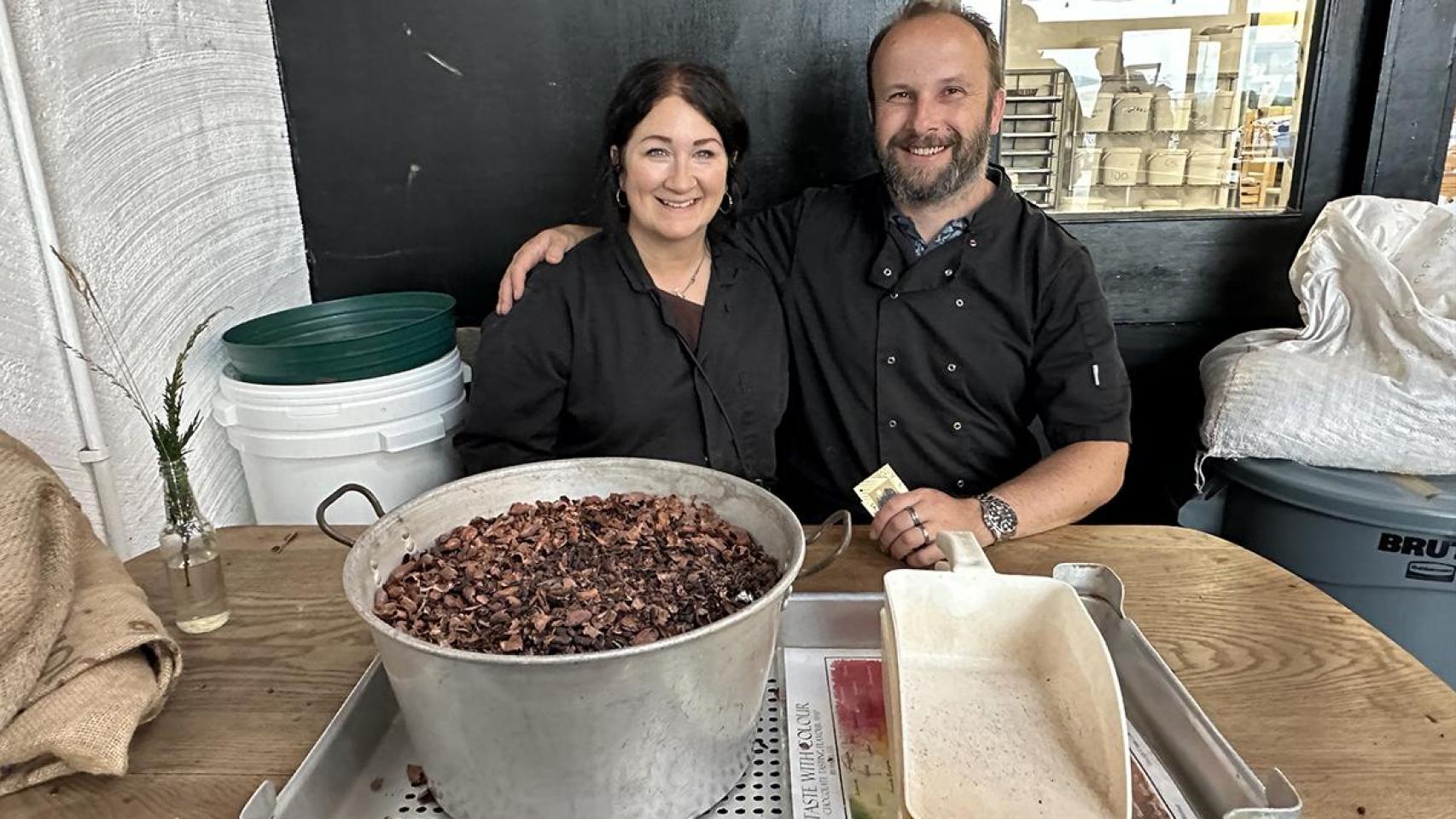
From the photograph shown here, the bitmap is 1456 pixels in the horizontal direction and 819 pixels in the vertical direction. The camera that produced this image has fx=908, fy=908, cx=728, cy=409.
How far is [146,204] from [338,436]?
0.50 meters

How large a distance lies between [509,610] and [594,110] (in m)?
1.54

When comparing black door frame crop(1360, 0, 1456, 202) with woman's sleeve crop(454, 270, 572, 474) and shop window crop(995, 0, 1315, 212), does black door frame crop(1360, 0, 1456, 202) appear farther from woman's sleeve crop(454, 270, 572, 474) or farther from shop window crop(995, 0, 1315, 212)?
woman's sleeve crop(454, 270, 572, 474)

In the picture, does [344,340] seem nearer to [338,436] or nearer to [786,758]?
[338,436]

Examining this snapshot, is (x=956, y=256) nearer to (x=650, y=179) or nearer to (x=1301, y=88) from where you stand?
(x=650, y=179)

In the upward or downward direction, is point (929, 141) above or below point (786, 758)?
above

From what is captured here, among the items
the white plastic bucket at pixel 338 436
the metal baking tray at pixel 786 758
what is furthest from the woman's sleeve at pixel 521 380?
the metal baking tray at pixel 786 758

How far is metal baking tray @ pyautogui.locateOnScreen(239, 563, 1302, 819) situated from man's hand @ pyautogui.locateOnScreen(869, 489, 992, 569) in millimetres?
166

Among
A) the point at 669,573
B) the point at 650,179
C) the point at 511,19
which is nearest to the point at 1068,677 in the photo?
the point at 669,573

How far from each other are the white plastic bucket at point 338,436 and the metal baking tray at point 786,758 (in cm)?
77

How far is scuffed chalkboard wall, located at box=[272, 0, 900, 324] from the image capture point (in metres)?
2.03

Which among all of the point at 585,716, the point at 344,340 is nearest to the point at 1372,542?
the point at 585,716

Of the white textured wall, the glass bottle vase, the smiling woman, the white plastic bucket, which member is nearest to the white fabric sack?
the smiling woman

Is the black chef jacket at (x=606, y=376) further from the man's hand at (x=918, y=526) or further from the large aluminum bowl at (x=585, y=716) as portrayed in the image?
the large aluminum bowl at (x=585, y=716)

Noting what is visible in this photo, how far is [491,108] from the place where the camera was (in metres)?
2.08
